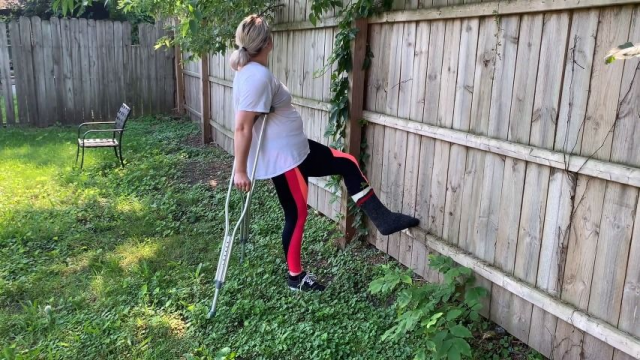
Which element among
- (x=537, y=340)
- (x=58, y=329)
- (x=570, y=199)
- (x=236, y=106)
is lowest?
(x=58, y=329)

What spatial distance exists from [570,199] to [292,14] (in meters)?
Result: 3.86

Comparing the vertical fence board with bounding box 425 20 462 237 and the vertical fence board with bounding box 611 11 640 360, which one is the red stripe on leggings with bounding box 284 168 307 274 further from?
the vertical fence board with bounding box 611 11 640 360

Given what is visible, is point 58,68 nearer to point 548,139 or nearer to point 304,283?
point 304,283

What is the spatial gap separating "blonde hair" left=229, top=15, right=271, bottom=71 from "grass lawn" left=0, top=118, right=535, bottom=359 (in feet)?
5.33

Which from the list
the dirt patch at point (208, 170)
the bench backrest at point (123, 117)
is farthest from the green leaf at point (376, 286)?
the bench backrest at point (123, 117)

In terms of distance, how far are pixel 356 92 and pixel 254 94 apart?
44.2 inches

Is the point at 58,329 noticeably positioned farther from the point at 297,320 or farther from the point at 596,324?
the point at 596,324

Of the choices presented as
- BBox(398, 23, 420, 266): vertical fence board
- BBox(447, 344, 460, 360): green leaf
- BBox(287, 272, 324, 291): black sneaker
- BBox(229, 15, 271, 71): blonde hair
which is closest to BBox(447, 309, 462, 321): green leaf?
BBox(447, 344, 460, 360): green leaf

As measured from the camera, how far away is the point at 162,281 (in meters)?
4.12

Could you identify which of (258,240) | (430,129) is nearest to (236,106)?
(430,129)

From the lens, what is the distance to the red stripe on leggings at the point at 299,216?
12.1 ft

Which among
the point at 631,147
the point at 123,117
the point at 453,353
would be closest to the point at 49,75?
the point at 123,117

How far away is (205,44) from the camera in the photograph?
22.3 feet

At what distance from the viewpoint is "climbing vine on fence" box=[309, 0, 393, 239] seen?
4023 mm
